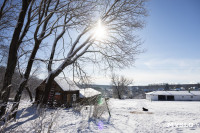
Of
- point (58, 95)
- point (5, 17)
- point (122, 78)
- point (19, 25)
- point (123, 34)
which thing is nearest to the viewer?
point (5, 17)

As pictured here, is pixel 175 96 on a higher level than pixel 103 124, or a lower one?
lower

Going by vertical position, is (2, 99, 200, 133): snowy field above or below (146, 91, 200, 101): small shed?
above

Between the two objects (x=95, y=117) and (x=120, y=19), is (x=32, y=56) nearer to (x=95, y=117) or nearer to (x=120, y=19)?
(x=95, y=117)

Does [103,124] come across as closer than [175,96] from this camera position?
Yes

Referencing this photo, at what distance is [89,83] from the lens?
7.70m

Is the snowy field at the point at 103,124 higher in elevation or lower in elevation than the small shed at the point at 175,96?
higher

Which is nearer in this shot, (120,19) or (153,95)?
(120,19)

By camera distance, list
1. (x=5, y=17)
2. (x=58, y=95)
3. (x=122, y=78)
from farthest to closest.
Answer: (x=122, y=78) → (x=58, y=95) → (x=5, y=17)

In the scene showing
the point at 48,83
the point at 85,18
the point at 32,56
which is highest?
the point at 85,18

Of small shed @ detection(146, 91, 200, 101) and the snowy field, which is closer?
the snowy field

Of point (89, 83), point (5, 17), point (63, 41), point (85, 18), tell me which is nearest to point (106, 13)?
point (85, 18)

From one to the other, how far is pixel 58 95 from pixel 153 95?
35439 millimetres

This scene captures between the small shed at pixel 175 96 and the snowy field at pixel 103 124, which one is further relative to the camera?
the small shed at pixel 175 96

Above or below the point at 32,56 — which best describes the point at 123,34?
above
